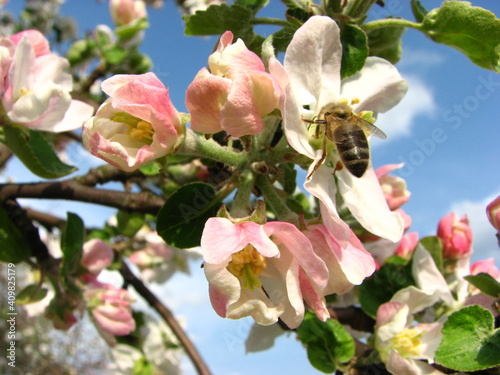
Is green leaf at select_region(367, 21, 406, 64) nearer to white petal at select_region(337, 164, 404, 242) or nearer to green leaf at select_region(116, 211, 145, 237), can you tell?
white petal at select_region(337, 164, 404, 242)

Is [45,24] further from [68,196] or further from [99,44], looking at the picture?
[68,196]

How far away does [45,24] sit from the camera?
412 cm

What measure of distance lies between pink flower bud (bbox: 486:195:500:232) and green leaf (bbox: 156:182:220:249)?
0.74 metres

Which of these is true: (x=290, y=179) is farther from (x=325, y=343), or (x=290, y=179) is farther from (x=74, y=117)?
(x=74, y=117)

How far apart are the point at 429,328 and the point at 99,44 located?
241 centimetres

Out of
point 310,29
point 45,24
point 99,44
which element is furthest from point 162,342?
point 45,24

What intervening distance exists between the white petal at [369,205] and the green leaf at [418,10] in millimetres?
426

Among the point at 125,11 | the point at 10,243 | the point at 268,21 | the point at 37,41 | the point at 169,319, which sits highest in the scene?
the point at 268,21

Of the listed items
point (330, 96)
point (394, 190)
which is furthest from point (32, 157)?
point (394, 190)

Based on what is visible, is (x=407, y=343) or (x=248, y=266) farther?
(x=407, y=343)

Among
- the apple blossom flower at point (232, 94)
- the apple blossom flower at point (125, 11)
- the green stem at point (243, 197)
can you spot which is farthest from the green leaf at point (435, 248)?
the apple blossom flower at point (125, 11)

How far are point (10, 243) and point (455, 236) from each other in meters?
1.39

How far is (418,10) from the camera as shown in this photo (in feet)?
3.79

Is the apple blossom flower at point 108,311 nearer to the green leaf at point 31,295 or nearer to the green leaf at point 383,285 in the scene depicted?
the green leaf at point 31,295
